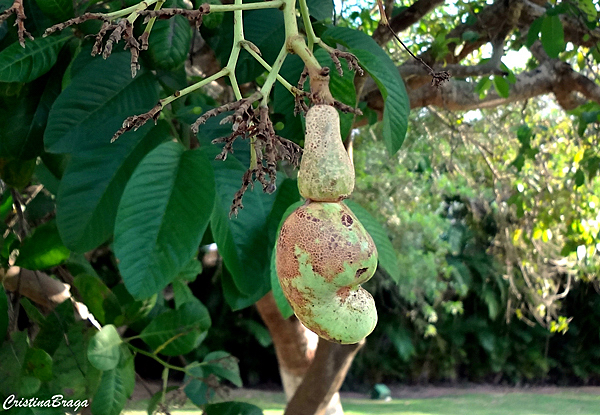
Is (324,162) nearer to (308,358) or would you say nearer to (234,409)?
(234,409)

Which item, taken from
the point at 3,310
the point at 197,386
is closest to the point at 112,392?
the point at 3,310

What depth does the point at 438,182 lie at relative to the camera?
6.40m

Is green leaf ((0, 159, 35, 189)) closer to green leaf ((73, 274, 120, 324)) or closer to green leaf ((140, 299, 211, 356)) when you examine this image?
green leaf ((73, 274, 120, 324))

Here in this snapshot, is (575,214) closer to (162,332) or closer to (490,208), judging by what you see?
(162,332)

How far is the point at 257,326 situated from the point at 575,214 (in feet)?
21.2

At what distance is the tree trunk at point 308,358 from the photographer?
2.80 metres

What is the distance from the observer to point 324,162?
411 millimetres

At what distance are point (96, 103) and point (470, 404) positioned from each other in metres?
8.95

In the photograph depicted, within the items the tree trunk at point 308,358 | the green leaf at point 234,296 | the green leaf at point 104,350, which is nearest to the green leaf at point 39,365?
the green leaf at point 104,350

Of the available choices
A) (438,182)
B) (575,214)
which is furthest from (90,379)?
(438,182)

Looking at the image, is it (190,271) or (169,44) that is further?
(190,271)

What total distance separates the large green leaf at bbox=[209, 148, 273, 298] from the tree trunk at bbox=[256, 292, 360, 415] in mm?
1853

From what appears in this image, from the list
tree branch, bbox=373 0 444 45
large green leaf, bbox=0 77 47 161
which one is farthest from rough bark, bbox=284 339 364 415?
large green leaf, bbox=0 77 47 161

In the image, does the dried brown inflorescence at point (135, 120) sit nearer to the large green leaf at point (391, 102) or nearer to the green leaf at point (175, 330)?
the large green leaf at point (391, 102)
